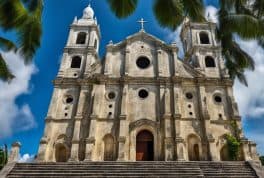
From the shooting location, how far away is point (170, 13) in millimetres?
6430

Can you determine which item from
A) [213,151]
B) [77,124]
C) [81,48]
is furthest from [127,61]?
[213,151]

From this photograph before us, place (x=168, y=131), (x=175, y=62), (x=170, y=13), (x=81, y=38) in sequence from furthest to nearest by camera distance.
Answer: (x=81, y=38)
(x=175, y=62)
(x=168, y=131)
(x=170, y=13)

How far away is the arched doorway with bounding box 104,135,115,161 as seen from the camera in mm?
20013

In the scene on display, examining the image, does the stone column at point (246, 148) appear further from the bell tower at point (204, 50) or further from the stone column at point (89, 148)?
the stone column at point (89, 148)

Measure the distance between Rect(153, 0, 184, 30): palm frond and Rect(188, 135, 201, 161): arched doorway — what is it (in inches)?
625

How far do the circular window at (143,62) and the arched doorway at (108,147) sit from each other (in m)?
7.86

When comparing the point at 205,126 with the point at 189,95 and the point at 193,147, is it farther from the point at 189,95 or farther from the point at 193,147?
the point at 189,95

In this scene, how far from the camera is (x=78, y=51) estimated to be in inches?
1023

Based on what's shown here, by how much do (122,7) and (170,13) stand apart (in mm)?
1272

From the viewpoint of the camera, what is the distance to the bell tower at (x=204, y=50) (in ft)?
80.4

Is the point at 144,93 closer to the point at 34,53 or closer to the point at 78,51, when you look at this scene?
the point at 78,51

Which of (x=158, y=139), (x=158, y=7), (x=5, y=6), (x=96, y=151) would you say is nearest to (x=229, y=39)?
(x=158, y=7)

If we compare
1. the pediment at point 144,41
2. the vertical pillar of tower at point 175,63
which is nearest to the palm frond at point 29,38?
the vertical pillar of tower at point 175,63

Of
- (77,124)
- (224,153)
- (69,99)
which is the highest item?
(69,99)
